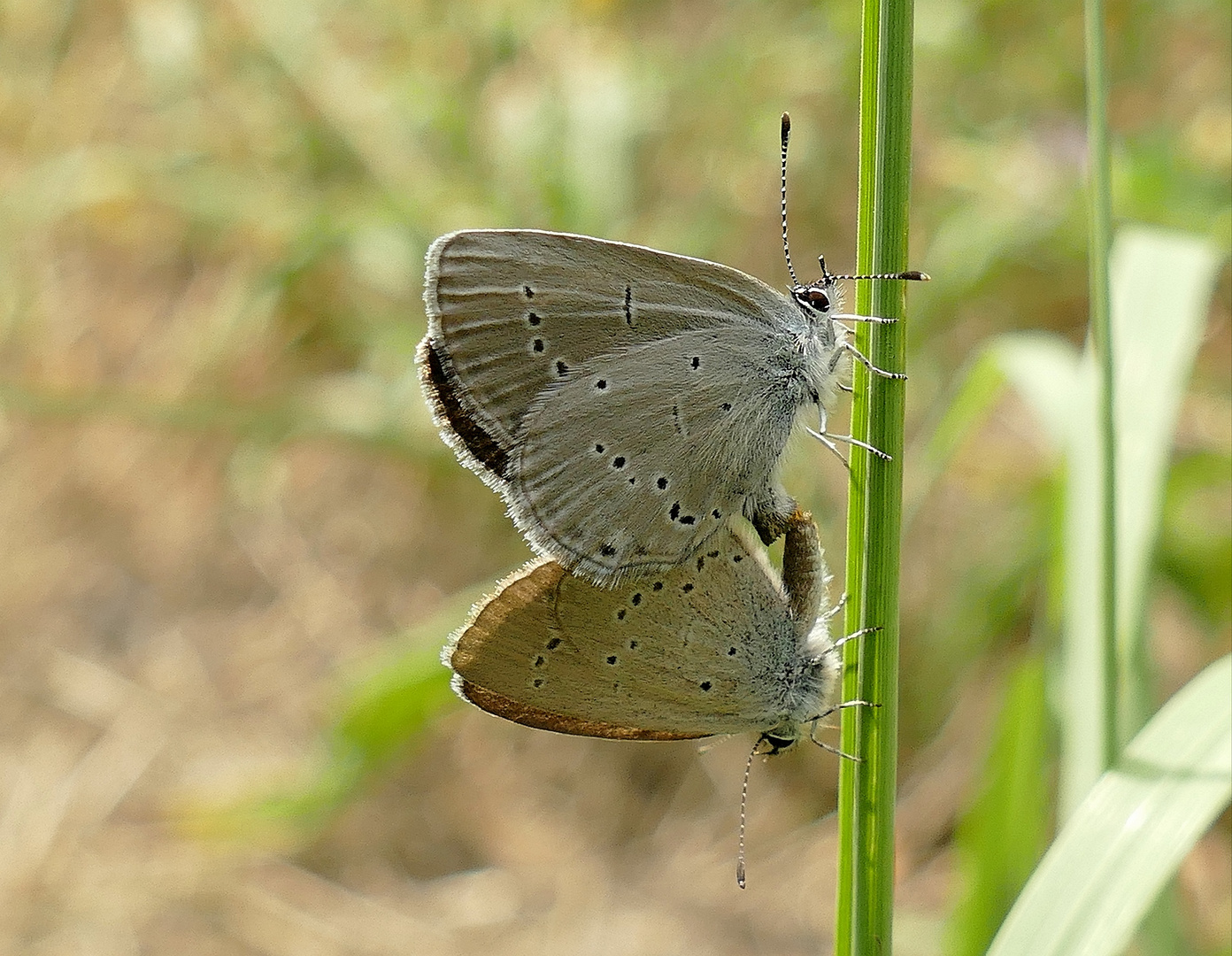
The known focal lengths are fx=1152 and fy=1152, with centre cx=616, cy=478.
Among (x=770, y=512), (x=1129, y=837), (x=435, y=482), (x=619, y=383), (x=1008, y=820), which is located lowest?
(x=1008, y=820)

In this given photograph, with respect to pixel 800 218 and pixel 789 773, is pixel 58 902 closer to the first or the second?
pixel 789 773

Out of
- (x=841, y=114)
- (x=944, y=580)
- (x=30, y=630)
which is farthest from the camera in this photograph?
(x=30, y=630)

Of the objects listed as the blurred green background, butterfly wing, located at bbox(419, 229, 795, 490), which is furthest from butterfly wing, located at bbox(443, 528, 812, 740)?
the blurred green background

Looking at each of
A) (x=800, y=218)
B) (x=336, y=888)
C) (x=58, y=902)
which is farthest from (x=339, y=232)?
(x=58, y=902)

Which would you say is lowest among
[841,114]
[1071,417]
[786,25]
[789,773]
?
[789,773]

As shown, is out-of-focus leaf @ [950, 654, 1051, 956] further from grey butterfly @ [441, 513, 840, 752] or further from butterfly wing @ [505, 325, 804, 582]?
butterfly wing @ [505, 325, 804, 582]

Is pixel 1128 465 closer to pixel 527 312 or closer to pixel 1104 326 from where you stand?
pixel 1104 326

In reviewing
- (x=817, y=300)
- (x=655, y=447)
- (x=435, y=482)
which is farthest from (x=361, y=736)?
(x=817, y=300)

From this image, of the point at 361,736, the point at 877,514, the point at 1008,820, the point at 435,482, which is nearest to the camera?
the point at 877,514
